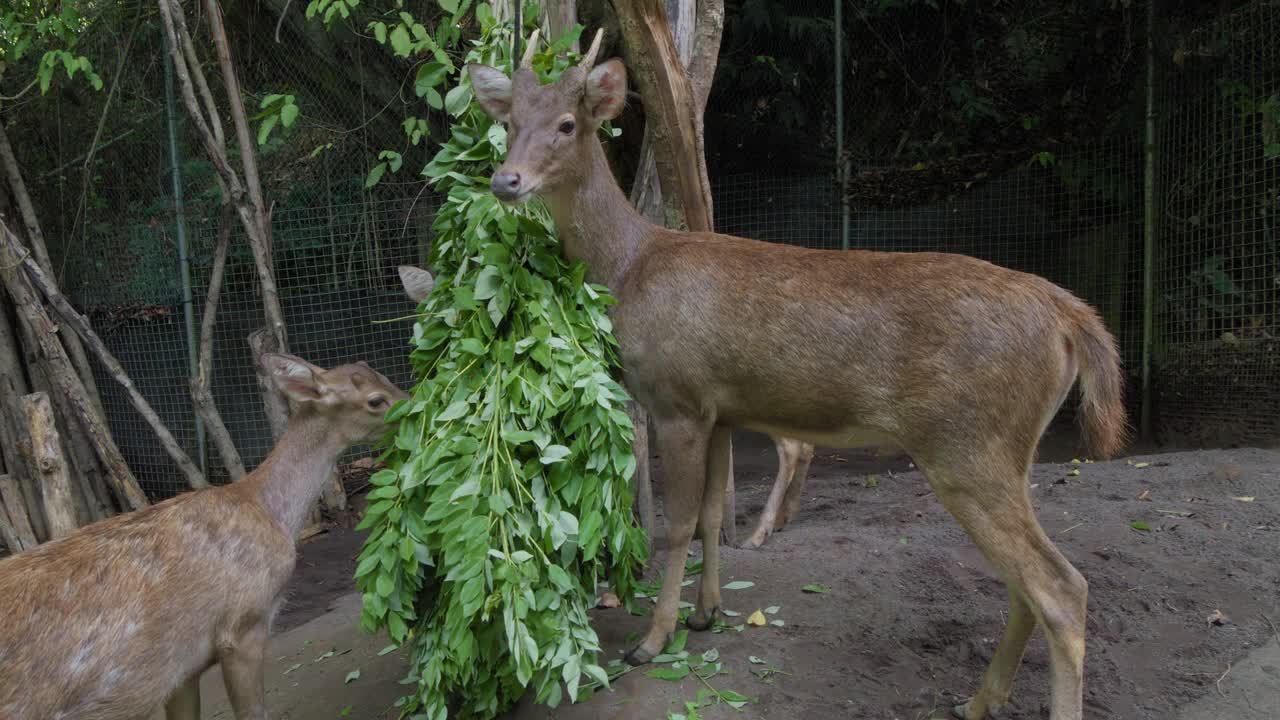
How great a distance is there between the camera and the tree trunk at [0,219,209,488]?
6.75 m

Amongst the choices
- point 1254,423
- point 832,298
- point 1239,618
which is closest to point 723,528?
point 832,298

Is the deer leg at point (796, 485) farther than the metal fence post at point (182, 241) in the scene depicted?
No

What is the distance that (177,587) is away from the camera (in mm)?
3562

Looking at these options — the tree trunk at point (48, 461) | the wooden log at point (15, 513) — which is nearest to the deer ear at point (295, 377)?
the tree trunk at point (48, 461)

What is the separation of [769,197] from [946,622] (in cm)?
610

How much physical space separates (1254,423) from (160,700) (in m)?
8.47

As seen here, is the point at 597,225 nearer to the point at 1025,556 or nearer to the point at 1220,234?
the point at 1025,556

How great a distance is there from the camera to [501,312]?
373 cm

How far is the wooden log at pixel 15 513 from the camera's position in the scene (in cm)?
660

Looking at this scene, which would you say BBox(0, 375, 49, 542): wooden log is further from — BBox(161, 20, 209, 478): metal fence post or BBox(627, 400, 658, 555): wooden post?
BBox(627, 400, 658, 555): wooden post

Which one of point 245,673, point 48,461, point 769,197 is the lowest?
point 245,673

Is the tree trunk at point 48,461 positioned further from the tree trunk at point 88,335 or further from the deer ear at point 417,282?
the deer ear at point 417,282

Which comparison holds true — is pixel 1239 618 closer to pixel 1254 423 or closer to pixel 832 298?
pixel 832 298

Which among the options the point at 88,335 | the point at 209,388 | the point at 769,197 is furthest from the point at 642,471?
the point at 769,197
